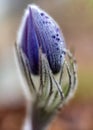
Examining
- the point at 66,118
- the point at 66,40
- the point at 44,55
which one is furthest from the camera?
the point at 66,40

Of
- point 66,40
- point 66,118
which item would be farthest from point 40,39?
point 66,40

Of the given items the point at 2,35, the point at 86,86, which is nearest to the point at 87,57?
the point at 86,86

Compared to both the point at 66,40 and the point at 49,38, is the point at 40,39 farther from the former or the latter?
the point at 66,40

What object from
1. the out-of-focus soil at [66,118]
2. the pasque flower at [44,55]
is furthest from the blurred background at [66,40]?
the pasque flower at [44,55]

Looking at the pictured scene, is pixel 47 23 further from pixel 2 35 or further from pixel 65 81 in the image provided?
pixel 2 35

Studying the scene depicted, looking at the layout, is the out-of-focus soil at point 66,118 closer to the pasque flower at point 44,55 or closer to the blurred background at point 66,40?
the blurred background at point 66,40

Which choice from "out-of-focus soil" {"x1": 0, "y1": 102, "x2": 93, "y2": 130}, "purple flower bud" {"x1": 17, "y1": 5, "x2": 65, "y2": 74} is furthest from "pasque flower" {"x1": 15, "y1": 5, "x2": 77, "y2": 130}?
"out-of-focus soil" {"x1": 0, "y1": 102, "x2": 93, "y2": 130}
